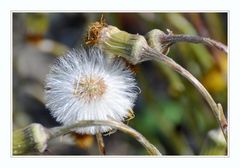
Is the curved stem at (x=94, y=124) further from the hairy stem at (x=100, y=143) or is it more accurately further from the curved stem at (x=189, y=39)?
the curved stem at (x=189, y=39)

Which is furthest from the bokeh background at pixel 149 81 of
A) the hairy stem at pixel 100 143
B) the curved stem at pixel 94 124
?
the curved stem at pixel 94 124

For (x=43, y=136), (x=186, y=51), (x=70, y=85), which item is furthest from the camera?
(x=186, y=51)

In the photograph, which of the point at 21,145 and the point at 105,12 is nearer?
the point at 21,145

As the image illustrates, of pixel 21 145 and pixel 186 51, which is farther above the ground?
pixel 186 51

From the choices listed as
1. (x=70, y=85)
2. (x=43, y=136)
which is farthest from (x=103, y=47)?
(x=43, y=136)

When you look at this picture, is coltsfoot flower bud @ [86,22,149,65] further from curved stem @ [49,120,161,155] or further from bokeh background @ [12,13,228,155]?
curved stem @ [49,120,161,155]

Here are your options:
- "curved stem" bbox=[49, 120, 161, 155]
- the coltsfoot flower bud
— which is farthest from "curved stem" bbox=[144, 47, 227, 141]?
"curved stem" bbox=[49, 120, 161, 155]
